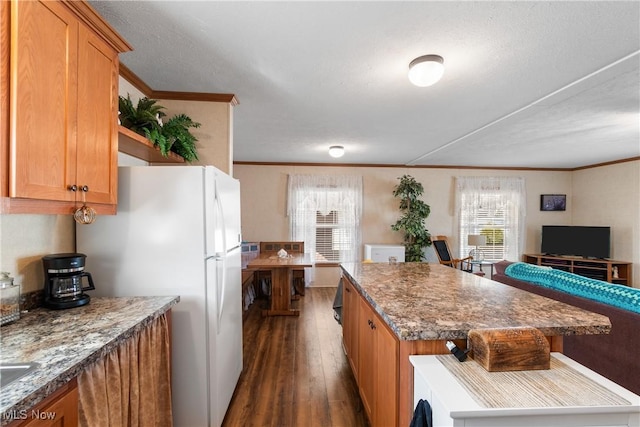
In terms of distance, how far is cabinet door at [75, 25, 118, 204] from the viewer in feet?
4.12

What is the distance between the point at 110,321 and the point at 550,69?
3042mm

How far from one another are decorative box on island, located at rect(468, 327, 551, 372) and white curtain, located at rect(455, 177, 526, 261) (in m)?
5.20

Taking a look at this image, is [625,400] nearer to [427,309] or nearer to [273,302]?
[427,309]

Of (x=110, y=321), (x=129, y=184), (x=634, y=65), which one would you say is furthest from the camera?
(x=634, y=65)

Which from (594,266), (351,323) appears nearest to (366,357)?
(351,323)

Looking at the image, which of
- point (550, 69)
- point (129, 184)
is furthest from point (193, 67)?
point (550, 69)

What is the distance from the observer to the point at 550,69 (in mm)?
1967

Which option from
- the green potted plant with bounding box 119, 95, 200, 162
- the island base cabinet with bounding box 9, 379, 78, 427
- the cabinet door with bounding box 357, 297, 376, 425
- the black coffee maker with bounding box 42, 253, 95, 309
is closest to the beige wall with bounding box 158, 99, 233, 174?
the green potted plant with bounding box 119, 95, 200, 162

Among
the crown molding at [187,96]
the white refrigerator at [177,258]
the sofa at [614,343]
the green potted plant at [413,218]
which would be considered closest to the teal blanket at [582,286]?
the sofa at [614,343]

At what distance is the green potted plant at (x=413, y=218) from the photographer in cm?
527

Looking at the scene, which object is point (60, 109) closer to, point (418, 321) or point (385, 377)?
point (418, 321)

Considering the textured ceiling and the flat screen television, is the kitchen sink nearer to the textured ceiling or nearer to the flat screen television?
the textured ceiling

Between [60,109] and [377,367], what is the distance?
192 cm

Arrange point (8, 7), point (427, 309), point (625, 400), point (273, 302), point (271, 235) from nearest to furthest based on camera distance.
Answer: point (625, 400)
point (8, 7)
point (427, 309)
point (273, 302)
point (271, 235)
